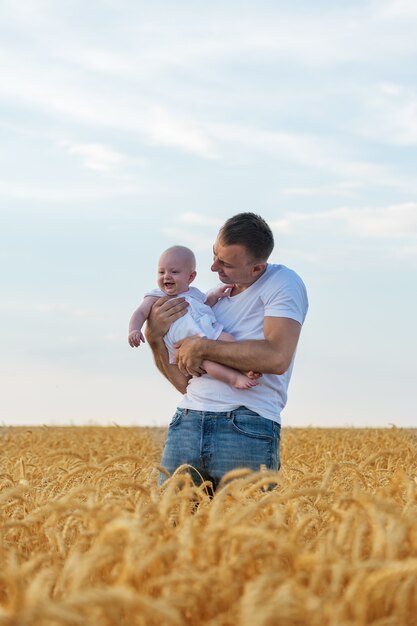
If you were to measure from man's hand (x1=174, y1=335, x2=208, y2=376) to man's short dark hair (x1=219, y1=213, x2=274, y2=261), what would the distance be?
2.01 feet

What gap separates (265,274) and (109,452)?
652cm

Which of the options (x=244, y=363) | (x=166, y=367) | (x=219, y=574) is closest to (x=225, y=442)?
(x=244, y=363)

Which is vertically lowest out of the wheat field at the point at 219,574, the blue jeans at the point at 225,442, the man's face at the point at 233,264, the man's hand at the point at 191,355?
the wheat field at the point at 219,574

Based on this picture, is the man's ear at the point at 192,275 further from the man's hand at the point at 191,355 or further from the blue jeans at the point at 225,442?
the blue jeans at the point at 225,442

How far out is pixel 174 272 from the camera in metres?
6.11

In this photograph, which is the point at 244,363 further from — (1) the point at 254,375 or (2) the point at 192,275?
(2) the point at 192,275

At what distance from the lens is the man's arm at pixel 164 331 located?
19.0ft

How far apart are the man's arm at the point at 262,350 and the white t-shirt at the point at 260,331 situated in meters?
0.08

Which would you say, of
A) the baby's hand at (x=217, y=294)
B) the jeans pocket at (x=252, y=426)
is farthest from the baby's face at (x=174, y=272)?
the jeans pocket at (x=252, y=426)

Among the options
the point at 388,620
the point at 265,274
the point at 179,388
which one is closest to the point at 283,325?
the point at 265,274

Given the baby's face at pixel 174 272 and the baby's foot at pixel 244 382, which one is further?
the baby's face at pixel 174 272

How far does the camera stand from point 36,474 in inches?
248

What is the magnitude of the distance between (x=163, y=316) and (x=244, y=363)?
0.94 m

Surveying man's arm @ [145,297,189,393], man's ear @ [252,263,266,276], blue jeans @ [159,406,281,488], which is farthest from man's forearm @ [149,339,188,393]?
man's ear @ [252,263,266,276]
